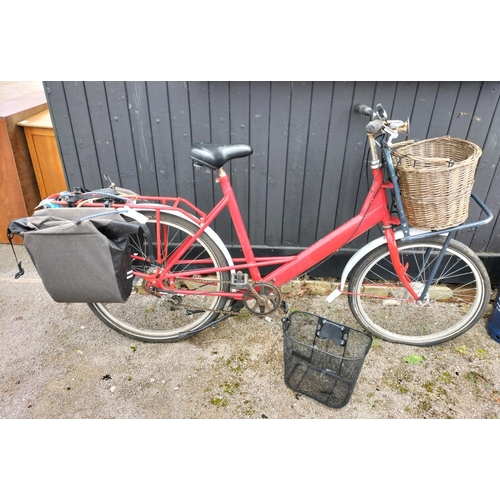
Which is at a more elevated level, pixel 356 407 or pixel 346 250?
pixel 346 250

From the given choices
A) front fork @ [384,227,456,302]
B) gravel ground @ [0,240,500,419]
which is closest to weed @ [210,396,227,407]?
gravel ground @ [0,240,500,419]

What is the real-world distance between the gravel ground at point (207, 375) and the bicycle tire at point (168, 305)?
0.39 feet

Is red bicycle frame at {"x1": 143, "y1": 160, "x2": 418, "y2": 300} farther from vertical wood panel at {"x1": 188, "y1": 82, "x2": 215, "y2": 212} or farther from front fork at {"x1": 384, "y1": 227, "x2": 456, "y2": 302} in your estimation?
vertical wood panel at {"x1": 188, "y1": 82, "x2": 215, "y2": 212}

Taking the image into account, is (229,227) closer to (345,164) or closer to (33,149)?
(345,164)

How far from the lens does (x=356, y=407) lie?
239 cm

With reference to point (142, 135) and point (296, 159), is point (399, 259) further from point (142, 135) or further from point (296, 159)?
point (142, 135)

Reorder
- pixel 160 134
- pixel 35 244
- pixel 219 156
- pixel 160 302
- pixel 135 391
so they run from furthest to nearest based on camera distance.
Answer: pixel 160 302
pixel 160 134
pixel 135 391
pixel 219 156
pixel 35 244

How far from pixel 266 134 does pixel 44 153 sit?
85.2 inches

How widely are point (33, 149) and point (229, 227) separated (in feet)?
6.58

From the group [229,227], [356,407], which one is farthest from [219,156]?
[356,407]

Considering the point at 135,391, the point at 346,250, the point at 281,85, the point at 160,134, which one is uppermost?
the point at 281,85

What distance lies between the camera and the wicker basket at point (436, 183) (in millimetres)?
2107

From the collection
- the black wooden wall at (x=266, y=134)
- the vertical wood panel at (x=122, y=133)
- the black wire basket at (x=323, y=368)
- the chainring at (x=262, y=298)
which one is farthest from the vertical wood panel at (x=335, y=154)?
the vertical wood panel at (x=122, y=133)

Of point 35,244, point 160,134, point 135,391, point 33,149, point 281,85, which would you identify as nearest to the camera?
point 35,244
